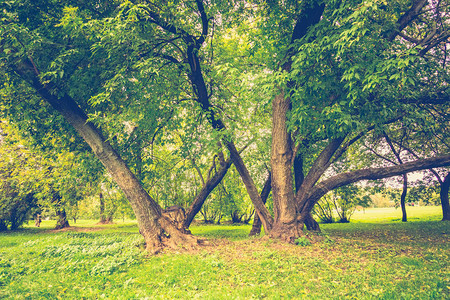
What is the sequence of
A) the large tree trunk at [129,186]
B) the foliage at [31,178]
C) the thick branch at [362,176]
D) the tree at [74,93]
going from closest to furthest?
1. the tree at [74,93]
2. the large tree trunk at [129,186]
3. the thick branch at [362,176]
4. the foliage at [31,178]

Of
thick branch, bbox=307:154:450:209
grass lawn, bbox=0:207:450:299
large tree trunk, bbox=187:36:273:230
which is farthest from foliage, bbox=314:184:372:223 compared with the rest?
grass lawn, bbox=0:207:450:299

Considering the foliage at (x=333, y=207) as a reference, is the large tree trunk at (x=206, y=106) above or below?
above

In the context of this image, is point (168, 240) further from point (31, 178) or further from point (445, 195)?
point (445, 195)

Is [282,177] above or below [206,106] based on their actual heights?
below

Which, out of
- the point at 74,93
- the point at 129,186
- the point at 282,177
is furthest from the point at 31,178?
the point at 282,177

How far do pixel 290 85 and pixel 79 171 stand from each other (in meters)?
9.50

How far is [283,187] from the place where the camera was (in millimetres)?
9062

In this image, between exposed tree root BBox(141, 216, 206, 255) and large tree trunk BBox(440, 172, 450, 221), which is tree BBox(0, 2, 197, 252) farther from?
large tree trunk BBox(440, 172, 450, 221)

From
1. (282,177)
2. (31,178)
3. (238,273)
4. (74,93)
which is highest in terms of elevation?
(74,93)

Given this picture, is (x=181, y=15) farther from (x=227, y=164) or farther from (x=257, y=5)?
(x=227, y=164)

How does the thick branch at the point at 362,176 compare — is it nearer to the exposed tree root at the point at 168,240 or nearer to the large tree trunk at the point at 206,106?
the large tree trunk at the point at 206,106

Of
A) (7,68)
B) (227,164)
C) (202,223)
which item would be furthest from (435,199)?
(7,68)

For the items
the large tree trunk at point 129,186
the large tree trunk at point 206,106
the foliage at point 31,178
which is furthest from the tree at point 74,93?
the large tree trunk at point 206,106

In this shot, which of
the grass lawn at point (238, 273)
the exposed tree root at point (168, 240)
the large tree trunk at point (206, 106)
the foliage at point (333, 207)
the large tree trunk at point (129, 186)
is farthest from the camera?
the foliage at point (333, 207)
